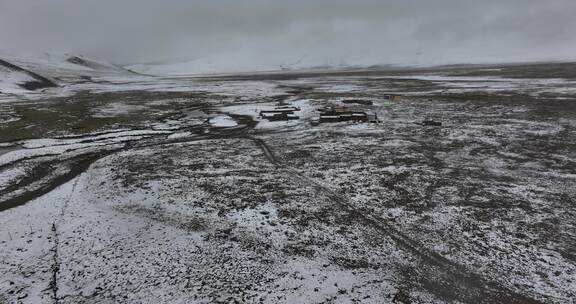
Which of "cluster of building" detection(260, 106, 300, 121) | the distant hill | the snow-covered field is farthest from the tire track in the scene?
the distant hill

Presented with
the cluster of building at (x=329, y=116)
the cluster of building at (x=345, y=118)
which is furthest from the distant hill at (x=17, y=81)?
the cluster of building at (x=345, y=118)

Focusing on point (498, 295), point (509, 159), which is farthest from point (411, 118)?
point (498, 295)

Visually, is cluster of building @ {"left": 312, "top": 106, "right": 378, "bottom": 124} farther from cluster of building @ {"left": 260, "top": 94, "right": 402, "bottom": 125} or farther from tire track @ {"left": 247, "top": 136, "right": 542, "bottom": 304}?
tire track @ {"left": 247, "top": 136, "right": 542, "bottom": 304}

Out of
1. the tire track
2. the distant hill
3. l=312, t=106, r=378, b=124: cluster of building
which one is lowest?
the tire track

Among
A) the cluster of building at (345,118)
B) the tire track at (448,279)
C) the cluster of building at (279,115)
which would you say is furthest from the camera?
the cluster of building at (279,115)

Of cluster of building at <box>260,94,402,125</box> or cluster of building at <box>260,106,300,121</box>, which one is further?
cluster of building at <box>260,106,300,121</box>

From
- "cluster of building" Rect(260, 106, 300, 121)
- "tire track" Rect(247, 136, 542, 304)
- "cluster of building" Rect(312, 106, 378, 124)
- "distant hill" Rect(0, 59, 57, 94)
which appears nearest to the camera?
"tire track" Rect(247, 136, 542, 304)

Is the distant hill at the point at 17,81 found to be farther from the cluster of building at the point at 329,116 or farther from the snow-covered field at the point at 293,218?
the cluster of building at the point at 329,116

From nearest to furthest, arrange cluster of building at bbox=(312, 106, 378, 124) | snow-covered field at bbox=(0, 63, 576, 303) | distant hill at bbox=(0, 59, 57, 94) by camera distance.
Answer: snow-covered field at bbox=(0, 63, 576, 303) < cluster of building at bbox=(312, 106, 378, 124) < distant hill at bbox=(0, 59, 57, 94)

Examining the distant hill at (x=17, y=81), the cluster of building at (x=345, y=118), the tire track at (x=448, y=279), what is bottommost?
the tire track at (x=448, y=279)
